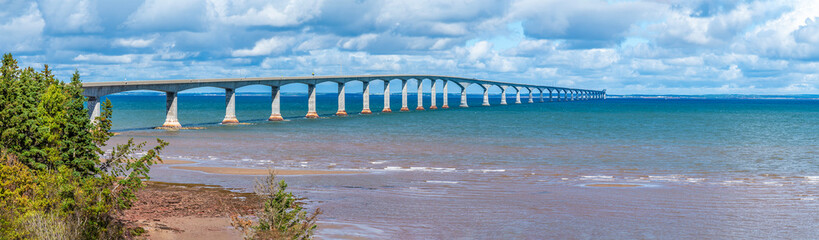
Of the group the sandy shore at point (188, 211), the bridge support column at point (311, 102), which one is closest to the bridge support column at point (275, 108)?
the bridge support column at point (311, 102)

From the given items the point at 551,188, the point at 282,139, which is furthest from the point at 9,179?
the point at 282,139

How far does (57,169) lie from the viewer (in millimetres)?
18234

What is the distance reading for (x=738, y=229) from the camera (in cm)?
2216

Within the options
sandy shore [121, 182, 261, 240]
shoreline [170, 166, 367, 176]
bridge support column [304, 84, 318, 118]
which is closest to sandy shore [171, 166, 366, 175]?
shoreline [170, 166, 367, 176]

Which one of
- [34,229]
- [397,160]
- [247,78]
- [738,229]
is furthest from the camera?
[247,78]

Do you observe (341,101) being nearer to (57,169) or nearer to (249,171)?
(249,171)

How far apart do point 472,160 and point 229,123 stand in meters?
58.4

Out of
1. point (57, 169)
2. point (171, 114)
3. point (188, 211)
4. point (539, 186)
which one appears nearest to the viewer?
point (57, 169)

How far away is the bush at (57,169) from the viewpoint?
1634 cm

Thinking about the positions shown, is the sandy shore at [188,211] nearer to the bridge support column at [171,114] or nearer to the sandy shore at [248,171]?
the sandy shore at [248,171]

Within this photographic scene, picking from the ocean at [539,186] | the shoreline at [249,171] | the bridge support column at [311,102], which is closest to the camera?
the ocean at [539,186]

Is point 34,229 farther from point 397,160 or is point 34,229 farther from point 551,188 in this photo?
point 397,160

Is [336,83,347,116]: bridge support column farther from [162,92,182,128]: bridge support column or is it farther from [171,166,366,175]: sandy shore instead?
[171,166,366,175]: sandy shore

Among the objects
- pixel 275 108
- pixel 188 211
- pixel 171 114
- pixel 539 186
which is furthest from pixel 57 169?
pixel 275 108
